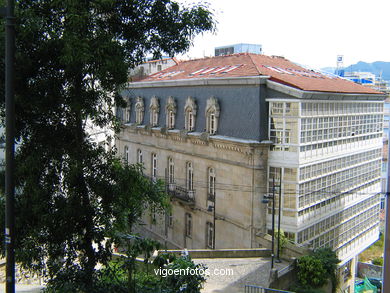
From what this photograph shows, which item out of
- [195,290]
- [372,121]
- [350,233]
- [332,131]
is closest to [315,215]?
[332,131]

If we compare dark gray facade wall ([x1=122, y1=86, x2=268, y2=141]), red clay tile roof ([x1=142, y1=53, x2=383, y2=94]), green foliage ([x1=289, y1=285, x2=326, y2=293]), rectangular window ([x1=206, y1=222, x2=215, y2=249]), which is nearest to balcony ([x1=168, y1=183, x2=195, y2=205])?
rectangular window ([x1=206, y1=222, x2=215, y2=249])

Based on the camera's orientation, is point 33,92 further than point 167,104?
No

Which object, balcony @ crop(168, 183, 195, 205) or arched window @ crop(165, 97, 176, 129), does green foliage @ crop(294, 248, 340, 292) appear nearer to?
balcony @ crop(168, 183, 195, 205)

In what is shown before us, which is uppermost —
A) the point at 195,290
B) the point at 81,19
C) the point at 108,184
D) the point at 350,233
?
the point at 81,19

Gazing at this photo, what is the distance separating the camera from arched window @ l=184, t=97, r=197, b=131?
29.8 metres

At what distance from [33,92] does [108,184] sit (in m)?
2.57

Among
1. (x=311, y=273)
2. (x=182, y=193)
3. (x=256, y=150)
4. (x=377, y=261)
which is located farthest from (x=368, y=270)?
(x=256, y=150)

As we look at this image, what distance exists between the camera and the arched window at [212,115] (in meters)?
27.8

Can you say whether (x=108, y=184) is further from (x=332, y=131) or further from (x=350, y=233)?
(x=350, y=233)

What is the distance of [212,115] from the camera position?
93.4 feet

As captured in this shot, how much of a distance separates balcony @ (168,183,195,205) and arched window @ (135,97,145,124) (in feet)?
22.2

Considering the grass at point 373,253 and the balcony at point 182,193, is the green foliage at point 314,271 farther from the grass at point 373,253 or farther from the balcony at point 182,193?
the grass at point 373,253

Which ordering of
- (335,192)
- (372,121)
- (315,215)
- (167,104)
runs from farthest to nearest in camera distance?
(372,121) < (167,104) < (335,192) < (315,215)

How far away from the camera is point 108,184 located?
10656 millimetres
